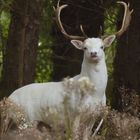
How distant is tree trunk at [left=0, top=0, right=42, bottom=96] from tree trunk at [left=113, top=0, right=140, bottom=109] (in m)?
1.72

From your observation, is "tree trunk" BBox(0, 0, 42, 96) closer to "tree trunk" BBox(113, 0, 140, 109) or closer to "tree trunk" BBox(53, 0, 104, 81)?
"tree trunk" BBox(113, 0, 140, 109)

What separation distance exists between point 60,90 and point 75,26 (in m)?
4.57

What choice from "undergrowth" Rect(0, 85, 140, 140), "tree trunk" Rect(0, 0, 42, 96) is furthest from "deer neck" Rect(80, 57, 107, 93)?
"tree trunk" Rect(0, 0, 42, 96)

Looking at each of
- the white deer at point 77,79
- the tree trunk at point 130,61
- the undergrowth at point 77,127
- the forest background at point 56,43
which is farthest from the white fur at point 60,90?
the tree trunk at point 130,61

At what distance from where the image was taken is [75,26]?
1430cm

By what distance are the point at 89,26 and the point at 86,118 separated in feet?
23.5

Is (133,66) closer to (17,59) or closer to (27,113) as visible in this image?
(17,59)

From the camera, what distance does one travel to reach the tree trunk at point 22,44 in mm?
11648

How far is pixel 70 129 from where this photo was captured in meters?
7.11

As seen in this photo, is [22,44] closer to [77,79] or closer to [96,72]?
[96,72]

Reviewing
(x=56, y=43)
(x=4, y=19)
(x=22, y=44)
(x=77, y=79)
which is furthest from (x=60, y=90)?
(x=4, y=19)

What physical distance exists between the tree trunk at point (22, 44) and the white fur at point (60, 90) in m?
1.56

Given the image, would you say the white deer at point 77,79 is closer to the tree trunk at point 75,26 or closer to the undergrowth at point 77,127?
the undergrowth at point 77,127

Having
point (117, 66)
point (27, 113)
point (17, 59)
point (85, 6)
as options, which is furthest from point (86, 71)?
point (85, 6)
